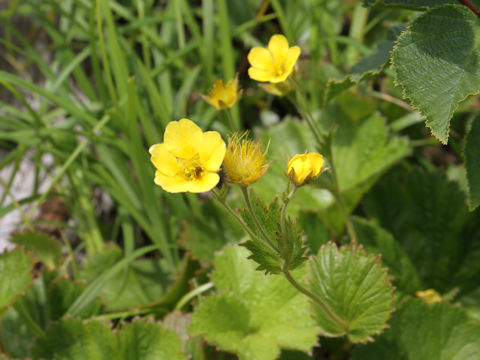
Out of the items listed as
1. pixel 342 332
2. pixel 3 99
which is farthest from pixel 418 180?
pixel 3 99

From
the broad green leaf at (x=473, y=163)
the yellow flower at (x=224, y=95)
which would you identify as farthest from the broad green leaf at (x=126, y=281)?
the broad green leaf at (x=473, y=163)

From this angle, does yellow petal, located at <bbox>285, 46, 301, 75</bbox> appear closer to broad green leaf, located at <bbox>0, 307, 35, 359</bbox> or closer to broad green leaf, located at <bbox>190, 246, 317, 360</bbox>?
broad green leaf, located at <bbox>190, 246, 317, 360</bbox>

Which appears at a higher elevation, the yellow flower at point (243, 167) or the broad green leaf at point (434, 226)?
the yellow flower at point (243, 167)

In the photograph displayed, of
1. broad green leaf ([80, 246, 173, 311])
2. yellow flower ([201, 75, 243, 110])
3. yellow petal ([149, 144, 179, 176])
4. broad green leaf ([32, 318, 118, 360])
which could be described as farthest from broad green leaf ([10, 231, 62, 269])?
yellow petal ([149, 144, 179, 176])

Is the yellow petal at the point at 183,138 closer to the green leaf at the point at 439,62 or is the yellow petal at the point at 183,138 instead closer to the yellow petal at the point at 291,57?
the yellow petal at the point at 291,57

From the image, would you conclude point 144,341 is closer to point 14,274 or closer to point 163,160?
point 14,274

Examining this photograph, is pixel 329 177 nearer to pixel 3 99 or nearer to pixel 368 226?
pixel 368 226
